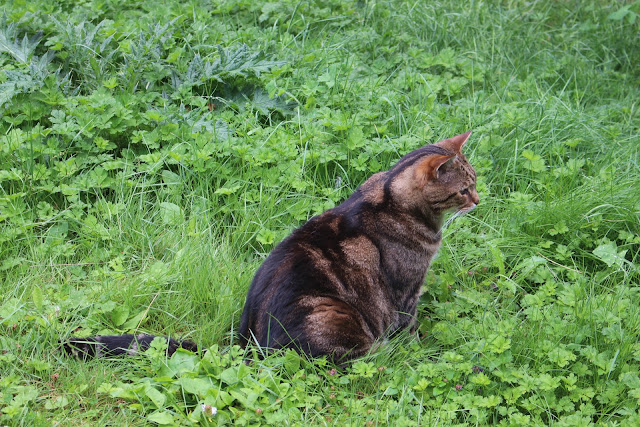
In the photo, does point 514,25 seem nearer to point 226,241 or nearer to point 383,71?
point 383,71

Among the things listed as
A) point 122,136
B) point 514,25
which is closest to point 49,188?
point 122,136

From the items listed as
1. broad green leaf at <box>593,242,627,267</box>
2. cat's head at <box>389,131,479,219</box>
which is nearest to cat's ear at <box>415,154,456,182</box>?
cat's head at <box>389,131,479,219</box>

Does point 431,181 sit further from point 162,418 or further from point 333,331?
point 162,418

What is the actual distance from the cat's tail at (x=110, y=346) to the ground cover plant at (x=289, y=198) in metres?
0.05

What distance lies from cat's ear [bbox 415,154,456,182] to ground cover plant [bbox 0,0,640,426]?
2.28 ft

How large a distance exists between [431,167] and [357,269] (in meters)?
0.60

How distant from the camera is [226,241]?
12.4 feet

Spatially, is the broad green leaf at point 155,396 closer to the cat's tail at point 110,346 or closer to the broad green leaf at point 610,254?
the cat's tail at point 110,346

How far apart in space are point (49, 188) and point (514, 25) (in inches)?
159

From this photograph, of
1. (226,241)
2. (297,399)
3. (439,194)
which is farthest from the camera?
(226,241)

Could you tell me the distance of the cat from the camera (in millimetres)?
3014

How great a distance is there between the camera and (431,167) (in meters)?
3.23

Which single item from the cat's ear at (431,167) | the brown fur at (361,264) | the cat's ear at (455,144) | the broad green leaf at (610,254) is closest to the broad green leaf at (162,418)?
the brown fur at (361,264)

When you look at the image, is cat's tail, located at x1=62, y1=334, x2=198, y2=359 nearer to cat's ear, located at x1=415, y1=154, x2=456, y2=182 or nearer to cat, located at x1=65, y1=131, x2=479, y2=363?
cat, located at x1=65, y1=131, x2=479, y2=363
